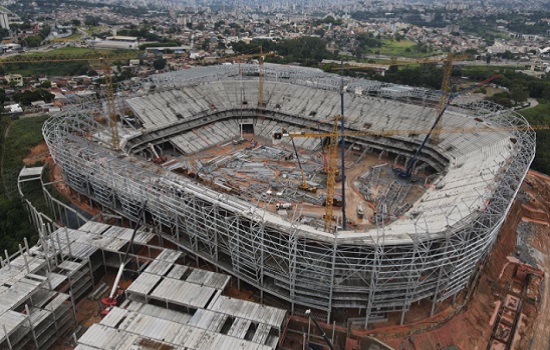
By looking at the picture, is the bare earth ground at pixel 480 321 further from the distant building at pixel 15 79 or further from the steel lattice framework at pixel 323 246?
the distant building at pixel 15 79

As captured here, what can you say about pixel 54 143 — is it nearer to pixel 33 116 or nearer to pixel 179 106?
pixel 179 106

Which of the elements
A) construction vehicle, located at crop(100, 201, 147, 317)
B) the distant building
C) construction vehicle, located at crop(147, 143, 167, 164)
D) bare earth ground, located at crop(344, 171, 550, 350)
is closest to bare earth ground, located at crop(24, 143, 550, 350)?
bare earth ground, located at crop(344, 171, 550, 350)

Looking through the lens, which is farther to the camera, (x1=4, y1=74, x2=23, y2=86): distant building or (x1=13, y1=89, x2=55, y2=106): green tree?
(x1=4, y1=74, x2=23, y2=86): distant building

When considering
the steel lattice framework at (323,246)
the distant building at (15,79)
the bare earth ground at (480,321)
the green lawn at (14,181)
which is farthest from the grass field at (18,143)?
the bare earth ground at (480,321)

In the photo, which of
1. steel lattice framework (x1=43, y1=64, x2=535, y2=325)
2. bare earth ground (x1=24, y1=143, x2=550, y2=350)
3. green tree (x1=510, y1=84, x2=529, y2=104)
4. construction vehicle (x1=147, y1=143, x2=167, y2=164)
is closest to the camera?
steel lattice framework (x1=43, y1=64, x2=535, y2=325)

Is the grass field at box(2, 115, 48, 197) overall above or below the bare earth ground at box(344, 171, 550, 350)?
above

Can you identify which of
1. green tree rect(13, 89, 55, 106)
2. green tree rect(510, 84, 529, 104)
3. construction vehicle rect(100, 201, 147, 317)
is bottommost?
construction vehicle rect(100, 201, 147, 317)

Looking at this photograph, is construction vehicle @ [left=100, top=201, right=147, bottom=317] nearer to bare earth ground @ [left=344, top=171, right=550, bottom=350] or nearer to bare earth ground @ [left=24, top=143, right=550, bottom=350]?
bare earth ground @ [left=24, top=143, right=550, bottom=350]

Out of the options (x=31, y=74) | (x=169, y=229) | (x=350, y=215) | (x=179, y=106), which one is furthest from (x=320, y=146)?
(x=31, y=74)

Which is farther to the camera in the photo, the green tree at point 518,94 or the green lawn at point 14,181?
the green tree at point 518,94

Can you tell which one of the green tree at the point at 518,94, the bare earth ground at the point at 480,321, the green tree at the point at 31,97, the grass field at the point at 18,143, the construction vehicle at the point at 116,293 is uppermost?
the green tree at the point at 518,94

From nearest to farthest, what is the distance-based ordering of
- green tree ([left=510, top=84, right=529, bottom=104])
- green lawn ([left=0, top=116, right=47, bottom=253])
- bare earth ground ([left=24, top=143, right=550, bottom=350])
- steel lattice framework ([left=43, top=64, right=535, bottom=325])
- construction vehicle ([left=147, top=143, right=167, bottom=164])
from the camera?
steel lattice framework ([left=43, top=64, right=535, bottom=325]) → bare earth ground ([left=24, top=143, right=550, bottom=350]) → green lawn ([left=0, top=116, right=47, bottom=253]) → construction vehicle ([left=147, top=143, right=167, bottom=164]) → green tree ([left=510, top=84, right=529, bottom=104])
